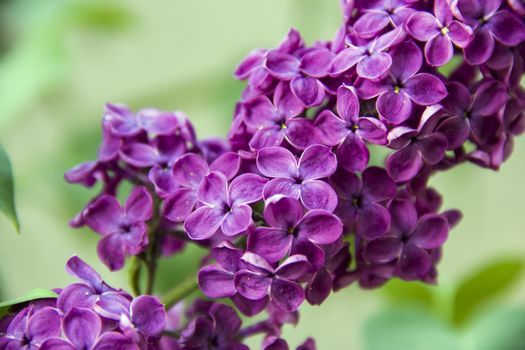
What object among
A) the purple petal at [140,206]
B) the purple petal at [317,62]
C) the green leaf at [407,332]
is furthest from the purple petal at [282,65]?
the green leaf at [407,332]

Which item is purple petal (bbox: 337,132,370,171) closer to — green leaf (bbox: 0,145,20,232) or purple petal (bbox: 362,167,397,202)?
purple petal (bbox: 362,167,397,202)

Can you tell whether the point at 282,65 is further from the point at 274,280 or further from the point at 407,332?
the point at 407,332

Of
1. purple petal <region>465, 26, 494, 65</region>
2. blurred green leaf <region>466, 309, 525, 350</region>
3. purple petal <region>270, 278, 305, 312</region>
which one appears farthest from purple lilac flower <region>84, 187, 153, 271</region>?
blurred green leaf <region>466, 309, 525, 350</region>

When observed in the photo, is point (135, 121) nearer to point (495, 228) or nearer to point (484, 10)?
point (484, 10)

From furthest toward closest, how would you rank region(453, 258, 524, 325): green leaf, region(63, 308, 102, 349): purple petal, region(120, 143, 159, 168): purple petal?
region(453, 258, 524, 325): green leaf < region(120, 143, 159, 168): purple petal < region(63, 308, 102, 349): purple petal

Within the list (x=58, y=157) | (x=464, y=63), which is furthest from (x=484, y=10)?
(x=58, y=157)

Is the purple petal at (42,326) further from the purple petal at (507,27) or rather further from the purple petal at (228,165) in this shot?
the purple petal at (507,27)
